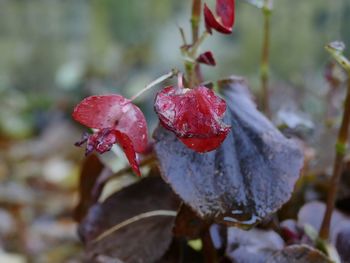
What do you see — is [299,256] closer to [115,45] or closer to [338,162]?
[338,162]

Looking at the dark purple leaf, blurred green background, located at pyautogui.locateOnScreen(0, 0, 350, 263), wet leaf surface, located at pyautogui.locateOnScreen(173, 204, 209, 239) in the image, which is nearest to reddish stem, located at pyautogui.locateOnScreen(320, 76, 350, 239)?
wet leaf surface, located at pyautogui.locateOnScreen(173, 204, 209, 239)

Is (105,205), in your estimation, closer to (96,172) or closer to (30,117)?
(96,172)

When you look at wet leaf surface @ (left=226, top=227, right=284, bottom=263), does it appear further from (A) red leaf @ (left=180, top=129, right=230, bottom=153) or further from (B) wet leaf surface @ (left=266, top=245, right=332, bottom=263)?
(A) red leaf @ (left=180, top=129, right=230, bottom=153)

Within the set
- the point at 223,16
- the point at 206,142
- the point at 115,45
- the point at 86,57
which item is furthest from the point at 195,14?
the point at 86,57

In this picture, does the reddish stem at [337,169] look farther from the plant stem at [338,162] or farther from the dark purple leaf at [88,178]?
the dark purple leaf at [88,178]

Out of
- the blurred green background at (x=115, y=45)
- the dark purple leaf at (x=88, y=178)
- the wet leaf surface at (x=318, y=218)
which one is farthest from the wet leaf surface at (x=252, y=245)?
the blurred green background at (x=115, y=45)
